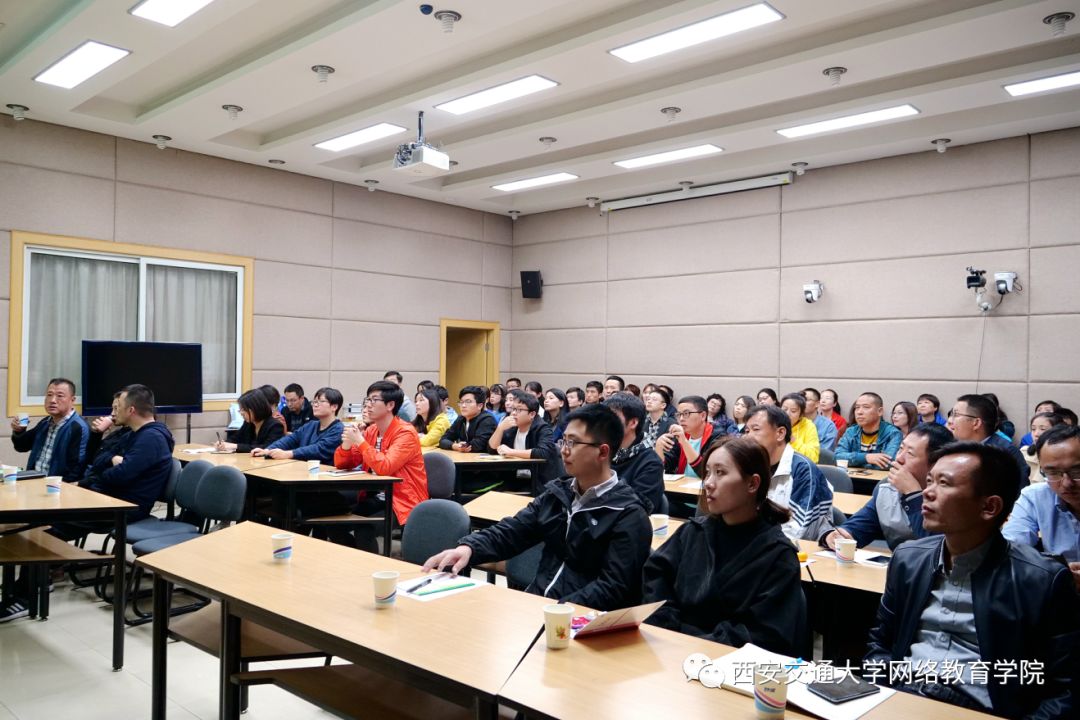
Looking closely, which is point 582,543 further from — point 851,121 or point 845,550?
point 851,121

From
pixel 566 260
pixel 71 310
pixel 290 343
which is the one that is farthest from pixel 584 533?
pixel 566 260

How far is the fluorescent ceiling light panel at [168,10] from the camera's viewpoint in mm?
4973

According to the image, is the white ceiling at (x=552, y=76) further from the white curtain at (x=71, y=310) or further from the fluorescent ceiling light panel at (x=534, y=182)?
the white curtain at (x=71, y=310)

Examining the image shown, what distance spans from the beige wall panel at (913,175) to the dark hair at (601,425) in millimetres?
6806

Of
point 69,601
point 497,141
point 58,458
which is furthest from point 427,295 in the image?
point 69,601

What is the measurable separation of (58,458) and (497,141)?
4874 mm

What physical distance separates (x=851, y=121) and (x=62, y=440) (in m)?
7.24

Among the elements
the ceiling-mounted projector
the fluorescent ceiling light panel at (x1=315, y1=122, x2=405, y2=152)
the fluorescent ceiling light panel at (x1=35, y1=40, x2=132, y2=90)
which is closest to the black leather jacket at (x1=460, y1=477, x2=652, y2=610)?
the ceiling-mounted projector

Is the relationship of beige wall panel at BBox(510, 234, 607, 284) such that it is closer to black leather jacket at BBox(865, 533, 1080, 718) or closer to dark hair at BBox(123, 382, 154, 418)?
dark hair at BBox(123, 382, 154, 418)

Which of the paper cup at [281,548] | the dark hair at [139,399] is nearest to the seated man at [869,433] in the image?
the paper cup at [281,548]

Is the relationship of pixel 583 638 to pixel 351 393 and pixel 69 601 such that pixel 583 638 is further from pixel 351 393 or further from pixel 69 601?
pixel 351 393

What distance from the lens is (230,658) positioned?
2686 millimetres

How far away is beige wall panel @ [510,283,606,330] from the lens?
1103 centimetres

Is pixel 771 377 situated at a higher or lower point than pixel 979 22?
lower
